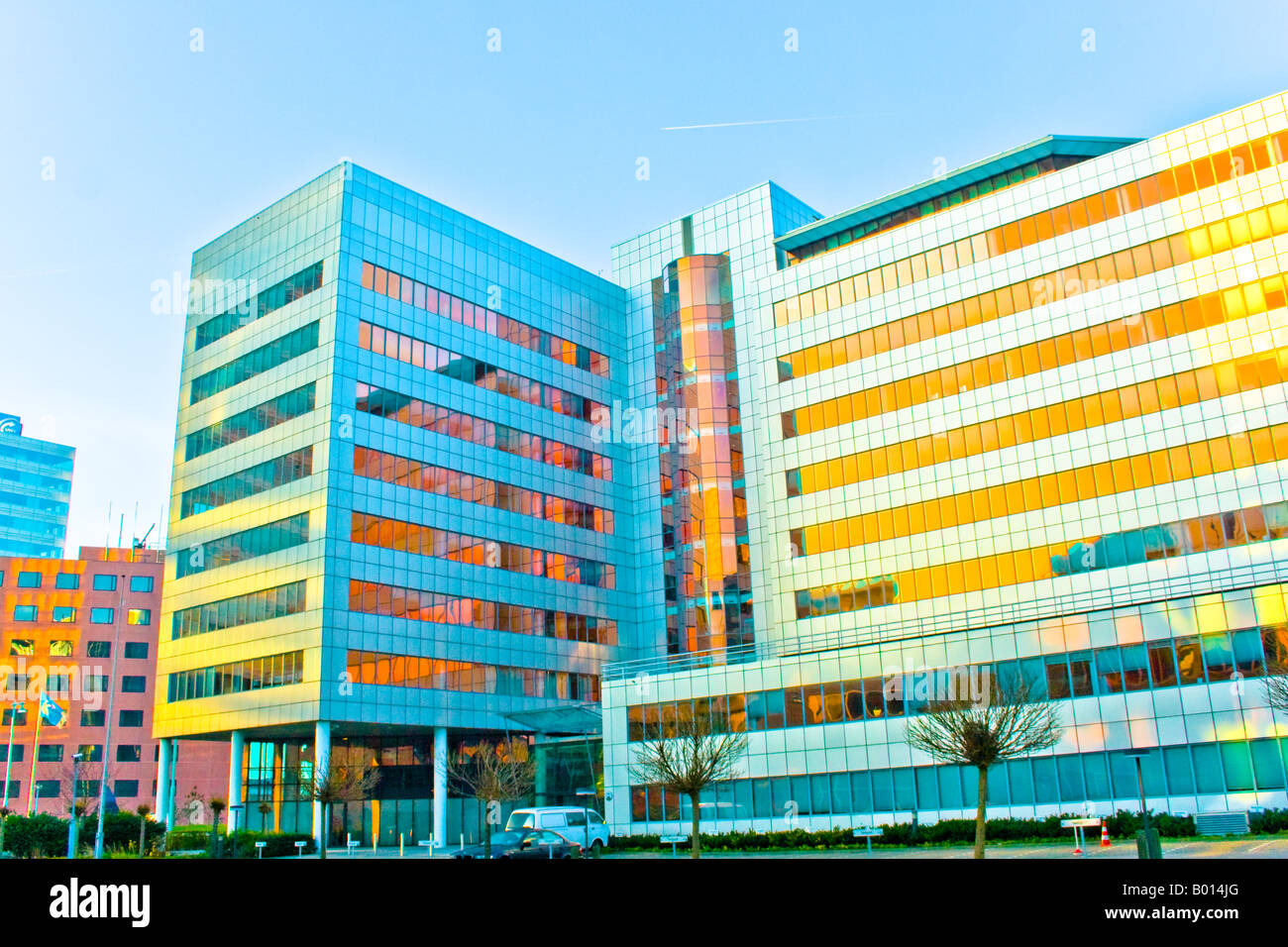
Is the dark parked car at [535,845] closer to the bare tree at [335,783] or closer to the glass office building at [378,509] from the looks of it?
the bare tree at [335,783]

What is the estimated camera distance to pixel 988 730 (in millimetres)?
34906

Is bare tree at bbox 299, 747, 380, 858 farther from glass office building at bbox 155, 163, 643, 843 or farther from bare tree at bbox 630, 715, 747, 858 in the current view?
bare tree at bbox 630, 715, 747, 858

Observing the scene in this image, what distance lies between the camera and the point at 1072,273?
58375 mm

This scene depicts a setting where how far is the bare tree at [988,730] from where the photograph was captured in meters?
34.5

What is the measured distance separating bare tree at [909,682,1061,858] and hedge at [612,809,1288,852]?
3.13m

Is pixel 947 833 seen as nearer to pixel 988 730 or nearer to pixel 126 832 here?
pixel 988 730

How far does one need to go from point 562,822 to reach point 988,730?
1646 cm

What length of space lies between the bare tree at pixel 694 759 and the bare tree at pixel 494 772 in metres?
Answer: 6.98

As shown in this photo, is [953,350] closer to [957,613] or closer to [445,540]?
[957,613]

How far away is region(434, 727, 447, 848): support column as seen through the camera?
2650 inches

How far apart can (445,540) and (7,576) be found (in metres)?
81.3

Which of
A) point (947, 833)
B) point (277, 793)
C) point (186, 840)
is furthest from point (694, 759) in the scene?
point (277, 793)

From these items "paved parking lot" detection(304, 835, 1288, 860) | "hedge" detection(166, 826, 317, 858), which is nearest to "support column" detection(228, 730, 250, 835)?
"hedge" detection(166, 826, 317, 858)
